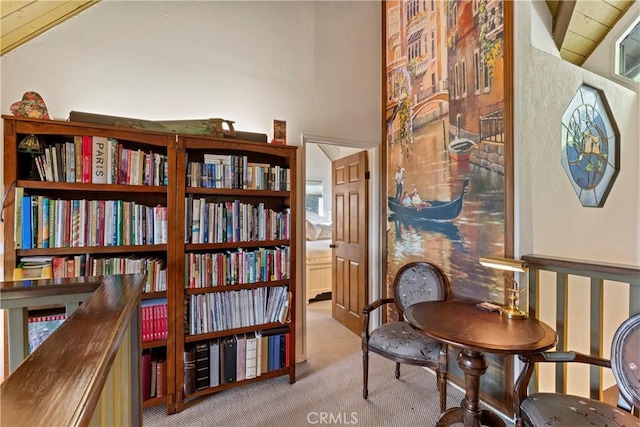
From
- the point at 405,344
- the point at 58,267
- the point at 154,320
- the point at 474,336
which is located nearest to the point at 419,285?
the point at 405,344

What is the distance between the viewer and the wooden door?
10.2 feet

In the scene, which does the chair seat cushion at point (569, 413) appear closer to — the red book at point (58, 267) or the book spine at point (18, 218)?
the red book at point (58, 267)

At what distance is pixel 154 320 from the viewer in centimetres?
191

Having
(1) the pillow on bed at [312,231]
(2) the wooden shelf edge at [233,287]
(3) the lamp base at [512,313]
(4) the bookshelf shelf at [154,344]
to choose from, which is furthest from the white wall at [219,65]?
(1) the pillow on bed at [312,231]

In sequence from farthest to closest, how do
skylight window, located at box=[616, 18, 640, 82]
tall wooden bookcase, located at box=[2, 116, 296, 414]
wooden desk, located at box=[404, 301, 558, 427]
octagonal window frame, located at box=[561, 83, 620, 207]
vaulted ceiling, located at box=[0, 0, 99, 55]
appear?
skylight window, located at box=[616, 18, 640, 82] → octagonal window frame, located at box=[561, 83, 620, 207] → tall wooden bookcase, located at box=[2, 116, 296, 414] → vaulted ceiling, located at box=[0, 0, 99, 55] → wooden desk, located at box=[404, 301, 558, 427]

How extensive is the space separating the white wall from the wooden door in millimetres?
509

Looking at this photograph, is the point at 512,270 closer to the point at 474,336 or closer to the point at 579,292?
the point at 474,336

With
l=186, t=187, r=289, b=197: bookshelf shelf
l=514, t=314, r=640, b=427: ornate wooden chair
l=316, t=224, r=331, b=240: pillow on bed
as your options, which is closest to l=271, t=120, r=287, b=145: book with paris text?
l=186, t=187, r=289, b=197: bookshelf shelf

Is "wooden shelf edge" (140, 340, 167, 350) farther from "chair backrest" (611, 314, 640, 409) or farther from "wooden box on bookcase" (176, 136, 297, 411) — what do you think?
"chair backrest" (611, 314, 640, 409)

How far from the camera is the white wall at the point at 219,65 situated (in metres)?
1.94

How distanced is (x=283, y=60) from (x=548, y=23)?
204 cm

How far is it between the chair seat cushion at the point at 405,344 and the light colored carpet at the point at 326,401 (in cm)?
40

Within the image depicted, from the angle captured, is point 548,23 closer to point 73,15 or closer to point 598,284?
point 598,284

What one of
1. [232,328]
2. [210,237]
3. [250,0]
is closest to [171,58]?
[250,0]
